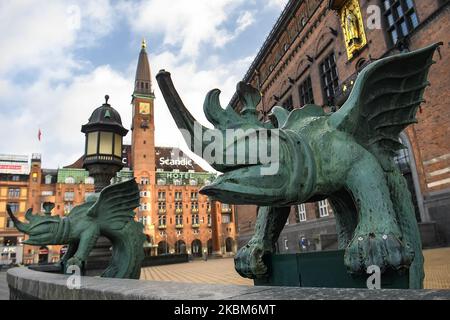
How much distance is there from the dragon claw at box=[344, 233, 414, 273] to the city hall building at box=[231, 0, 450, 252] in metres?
2.35

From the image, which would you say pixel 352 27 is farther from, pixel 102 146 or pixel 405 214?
pixel 405 214

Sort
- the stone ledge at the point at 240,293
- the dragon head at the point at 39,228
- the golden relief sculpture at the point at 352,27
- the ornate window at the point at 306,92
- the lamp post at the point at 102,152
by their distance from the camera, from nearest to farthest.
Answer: the stone ledge at the point at 240,293
the dragon head at the point at 39,228
the lamp post at the point at 102,152
the golden relief sculpture at the point at 352,27
the ornate window at the point at 306,92

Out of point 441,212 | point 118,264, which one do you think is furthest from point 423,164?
point 118,264

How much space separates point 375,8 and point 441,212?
8786 mm

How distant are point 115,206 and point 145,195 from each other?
149ft

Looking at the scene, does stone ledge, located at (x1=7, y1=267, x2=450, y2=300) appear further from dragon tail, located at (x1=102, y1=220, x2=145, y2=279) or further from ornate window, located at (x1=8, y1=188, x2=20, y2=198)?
ornate window, located at (x1=8, y1=188, x2=20, y2=198)

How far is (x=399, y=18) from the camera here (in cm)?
1251

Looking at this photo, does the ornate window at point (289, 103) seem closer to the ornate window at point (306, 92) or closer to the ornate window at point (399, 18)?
the ornate window at point (306, 92)

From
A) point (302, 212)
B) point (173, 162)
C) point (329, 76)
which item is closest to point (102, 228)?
point (329, 76)

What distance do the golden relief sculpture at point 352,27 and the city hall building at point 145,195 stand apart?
2932 cm

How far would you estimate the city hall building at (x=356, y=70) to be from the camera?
10523mm

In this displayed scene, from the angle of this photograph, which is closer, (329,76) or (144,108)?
(329,76)

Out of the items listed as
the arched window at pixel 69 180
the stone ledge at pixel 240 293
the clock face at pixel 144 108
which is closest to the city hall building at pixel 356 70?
the stone ledge at pixel 240 293
